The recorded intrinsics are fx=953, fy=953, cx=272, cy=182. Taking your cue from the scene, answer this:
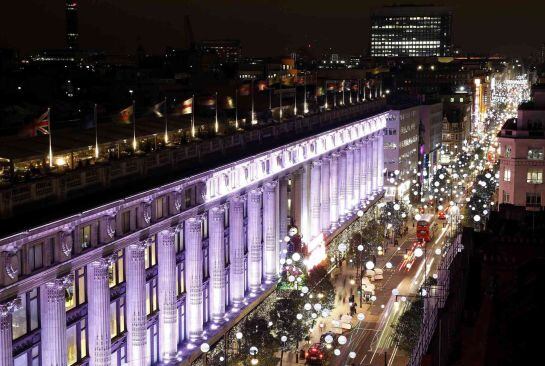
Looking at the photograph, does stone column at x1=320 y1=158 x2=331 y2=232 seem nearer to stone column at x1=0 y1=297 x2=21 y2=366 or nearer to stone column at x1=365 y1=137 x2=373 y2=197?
stone column at x1=365 y1=137 x2=373 y2=197

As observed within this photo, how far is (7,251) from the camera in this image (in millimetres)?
47000

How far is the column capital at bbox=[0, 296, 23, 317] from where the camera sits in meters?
47.0

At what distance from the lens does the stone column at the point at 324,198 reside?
124 m

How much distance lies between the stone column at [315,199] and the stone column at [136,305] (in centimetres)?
5750

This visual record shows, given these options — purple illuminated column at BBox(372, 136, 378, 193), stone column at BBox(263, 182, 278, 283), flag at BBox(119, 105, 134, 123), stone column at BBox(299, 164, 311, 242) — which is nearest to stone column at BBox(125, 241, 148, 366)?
flag at BBox(119, 105, 134, 123)

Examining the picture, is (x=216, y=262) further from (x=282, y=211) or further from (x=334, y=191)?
(x=334, y=191)

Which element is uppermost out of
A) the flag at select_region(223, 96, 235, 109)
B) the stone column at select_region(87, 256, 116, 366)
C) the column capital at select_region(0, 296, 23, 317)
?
the flag at select_region(223, 96, 235, 109)

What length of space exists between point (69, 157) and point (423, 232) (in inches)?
3366

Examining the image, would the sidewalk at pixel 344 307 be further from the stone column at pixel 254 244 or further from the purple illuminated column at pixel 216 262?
the purple illuminated column at pixel 216 262

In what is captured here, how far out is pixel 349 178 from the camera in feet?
468

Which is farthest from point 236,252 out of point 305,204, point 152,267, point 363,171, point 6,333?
point 363,171

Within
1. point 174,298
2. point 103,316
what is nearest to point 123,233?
point 103,316

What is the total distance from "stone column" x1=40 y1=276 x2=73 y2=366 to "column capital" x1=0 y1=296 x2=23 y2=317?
9.27 ft

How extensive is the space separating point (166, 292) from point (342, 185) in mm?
73079
